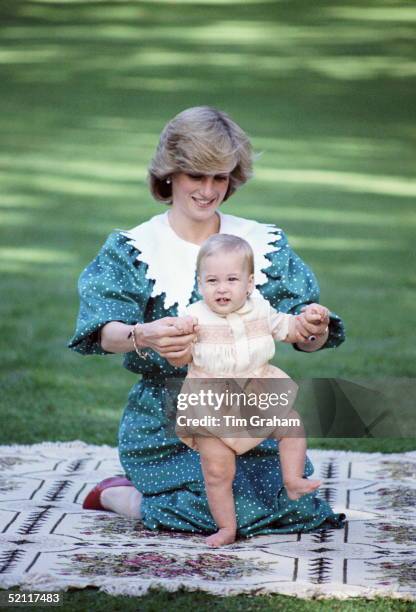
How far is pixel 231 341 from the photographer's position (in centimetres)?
349

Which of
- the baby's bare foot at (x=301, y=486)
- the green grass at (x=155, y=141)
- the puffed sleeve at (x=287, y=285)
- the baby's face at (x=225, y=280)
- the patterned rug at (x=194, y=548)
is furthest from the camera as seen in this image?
the green grass at (x=155, y=141)

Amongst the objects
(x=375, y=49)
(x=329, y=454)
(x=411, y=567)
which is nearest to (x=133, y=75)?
(x=375, y=49)

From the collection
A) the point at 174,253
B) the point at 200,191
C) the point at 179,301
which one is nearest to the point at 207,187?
the point at 200,191

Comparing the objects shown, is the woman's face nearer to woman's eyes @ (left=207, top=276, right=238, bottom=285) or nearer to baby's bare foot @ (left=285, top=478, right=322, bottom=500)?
woman's eyes @ (left=207, top=276, right=238, bottom=285)

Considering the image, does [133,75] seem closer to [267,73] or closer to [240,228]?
[267,73]

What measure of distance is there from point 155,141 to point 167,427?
8.76 metres

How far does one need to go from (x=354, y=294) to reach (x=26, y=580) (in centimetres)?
526

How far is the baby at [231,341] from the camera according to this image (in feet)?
11.3

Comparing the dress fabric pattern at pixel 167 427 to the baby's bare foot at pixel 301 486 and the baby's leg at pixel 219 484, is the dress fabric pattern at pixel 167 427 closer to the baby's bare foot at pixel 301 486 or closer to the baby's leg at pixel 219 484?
the baby's leg at pixel 219 484

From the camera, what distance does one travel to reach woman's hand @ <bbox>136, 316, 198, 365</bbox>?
343 cm

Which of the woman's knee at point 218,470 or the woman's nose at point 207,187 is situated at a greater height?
the woman's nose at point 207,187

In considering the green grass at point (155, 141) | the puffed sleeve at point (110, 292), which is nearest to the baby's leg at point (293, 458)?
the puffed sleeve at point (110, 292)

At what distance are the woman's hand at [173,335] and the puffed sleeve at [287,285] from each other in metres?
0.52

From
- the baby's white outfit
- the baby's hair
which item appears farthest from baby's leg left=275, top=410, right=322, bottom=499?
the baby's hair
